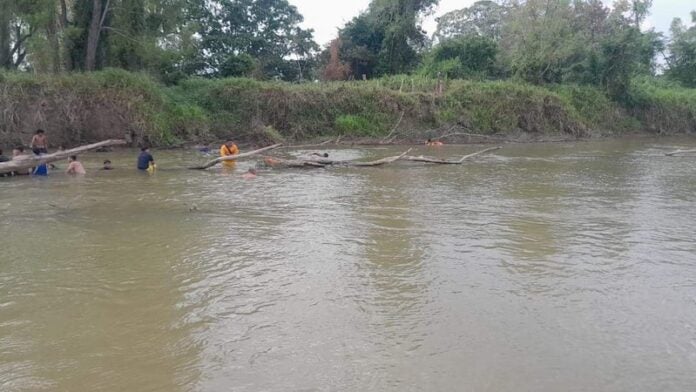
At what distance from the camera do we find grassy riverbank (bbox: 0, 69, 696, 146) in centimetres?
2250

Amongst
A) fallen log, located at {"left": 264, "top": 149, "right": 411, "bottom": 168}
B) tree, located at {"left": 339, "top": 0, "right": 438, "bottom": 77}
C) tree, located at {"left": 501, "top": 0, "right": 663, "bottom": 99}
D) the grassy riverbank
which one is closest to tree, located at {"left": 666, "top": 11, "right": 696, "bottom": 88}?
the grassy riverbank

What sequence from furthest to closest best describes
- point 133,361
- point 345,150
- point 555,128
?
point 555,128 → point 345,150 → point 133,361

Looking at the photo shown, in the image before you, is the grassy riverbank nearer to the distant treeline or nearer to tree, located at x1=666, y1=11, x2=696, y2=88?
the distant treeline

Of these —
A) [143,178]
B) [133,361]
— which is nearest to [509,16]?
[143,178]

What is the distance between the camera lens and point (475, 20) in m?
55.0

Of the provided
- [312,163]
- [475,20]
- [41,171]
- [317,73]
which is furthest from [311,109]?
[475,20]

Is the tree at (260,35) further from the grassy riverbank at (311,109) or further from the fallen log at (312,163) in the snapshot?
the fallen log at (312,163)

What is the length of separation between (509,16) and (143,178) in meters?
31.7

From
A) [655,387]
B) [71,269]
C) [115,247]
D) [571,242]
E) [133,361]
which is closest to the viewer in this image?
[655,387]

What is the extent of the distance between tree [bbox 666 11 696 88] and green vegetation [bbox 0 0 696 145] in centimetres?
10

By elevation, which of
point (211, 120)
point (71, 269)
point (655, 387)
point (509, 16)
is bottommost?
point (655, 387)

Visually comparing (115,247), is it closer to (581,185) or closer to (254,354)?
(254,354)

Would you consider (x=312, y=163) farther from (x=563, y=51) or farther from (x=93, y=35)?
(x=563, y=51)

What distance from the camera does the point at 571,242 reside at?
8742 mm
